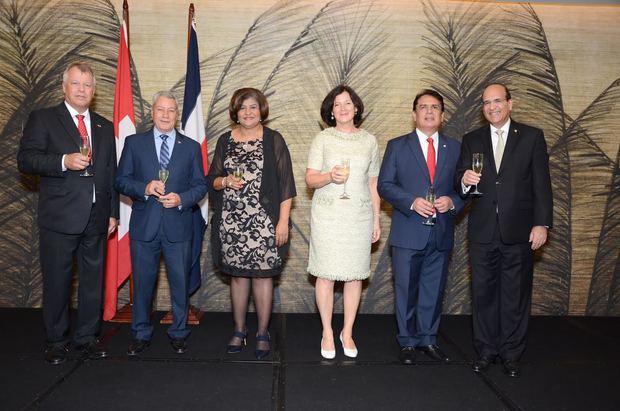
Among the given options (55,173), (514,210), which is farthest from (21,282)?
(514,210)

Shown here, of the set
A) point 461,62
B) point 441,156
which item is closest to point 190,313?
point 441,156

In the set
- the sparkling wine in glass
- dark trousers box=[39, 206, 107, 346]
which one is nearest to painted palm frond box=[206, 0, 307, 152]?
the sparkling wine in glass

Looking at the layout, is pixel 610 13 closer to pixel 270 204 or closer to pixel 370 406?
pixel 270 204

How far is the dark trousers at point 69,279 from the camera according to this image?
3.42m

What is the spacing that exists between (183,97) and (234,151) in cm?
143

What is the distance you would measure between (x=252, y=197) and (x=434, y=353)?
1701mm

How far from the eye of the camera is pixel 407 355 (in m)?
3.49

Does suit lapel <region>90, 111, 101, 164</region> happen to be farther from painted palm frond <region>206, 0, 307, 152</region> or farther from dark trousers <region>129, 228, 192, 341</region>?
painted palm frond <region>206, 0, 307, 152</region>

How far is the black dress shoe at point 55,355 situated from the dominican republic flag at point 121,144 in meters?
0.82

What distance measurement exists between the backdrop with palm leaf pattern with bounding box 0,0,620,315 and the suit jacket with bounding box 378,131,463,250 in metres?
1.26

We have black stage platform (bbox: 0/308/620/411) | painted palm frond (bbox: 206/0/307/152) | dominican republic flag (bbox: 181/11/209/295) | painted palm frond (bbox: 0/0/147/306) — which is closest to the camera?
black stage platform (bbox: 0/308/620/411)

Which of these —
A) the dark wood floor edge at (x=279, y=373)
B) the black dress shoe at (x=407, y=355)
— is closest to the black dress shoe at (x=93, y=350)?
the dark wood floor edge at (x=279, y=373)

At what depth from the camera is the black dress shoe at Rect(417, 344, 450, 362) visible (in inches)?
139

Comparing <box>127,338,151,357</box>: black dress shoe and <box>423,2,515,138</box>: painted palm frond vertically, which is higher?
<box>423,2,515,138</box>: painted palm frond
